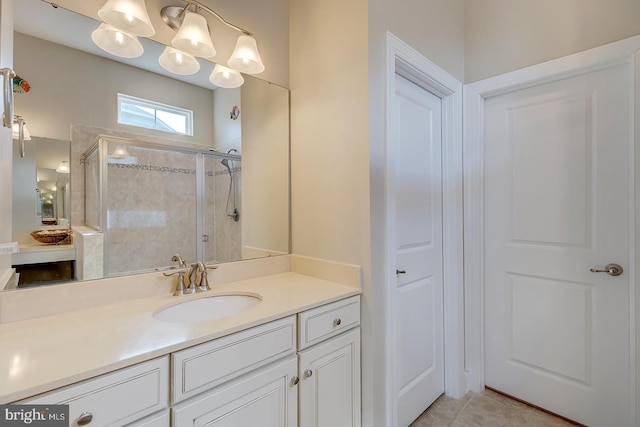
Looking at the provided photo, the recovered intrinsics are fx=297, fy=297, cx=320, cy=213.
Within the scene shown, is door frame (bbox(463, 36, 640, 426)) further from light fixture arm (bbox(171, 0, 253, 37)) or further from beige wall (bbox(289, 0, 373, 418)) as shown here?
light fixture arm (bbox(171, 0, 253, 37))

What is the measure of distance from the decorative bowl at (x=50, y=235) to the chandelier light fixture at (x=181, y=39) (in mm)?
772

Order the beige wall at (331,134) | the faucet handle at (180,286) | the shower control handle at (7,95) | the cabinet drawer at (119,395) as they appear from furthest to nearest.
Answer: the beige wall at (331,134) → the faucet handle at (180,286) → the shower control handle at (7,95) → the cabinet drawer at (119,395)

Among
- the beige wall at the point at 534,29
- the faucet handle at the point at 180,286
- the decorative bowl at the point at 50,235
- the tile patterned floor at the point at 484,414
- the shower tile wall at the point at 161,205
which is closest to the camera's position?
the decorative bowl at the point at 50,235

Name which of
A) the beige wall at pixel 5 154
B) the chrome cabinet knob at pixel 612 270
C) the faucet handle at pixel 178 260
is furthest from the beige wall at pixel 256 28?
the chrome cabinet knob at pixel 612 270

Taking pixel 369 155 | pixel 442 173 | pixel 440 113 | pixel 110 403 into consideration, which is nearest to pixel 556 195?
pixel 442 173

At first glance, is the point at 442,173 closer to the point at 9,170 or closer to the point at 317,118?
the point at 317,118

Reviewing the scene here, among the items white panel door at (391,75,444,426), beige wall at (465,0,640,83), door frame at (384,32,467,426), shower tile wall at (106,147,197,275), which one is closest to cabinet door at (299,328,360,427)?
white panel door at (391,75,444,426)

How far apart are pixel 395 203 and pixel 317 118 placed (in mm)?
639

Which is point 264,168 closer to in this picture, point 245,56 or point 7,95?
point 245,56

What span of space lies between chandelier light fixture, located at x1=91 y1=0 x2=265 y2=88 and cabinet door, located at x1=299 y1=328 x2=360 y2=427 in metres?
1.43

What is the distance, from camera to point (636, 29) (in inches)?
58.5

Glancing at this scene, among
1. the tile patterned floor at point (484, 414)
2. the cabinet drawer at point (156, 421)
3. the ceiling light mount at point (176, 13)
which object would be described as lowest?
the tile patterned floor at point (484, 414)

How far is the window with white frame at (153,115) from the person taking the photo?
4.28ft

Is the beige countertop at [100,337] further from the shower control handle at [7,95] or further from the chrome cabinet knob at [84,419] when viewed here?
the shower control handle at [7,95]
